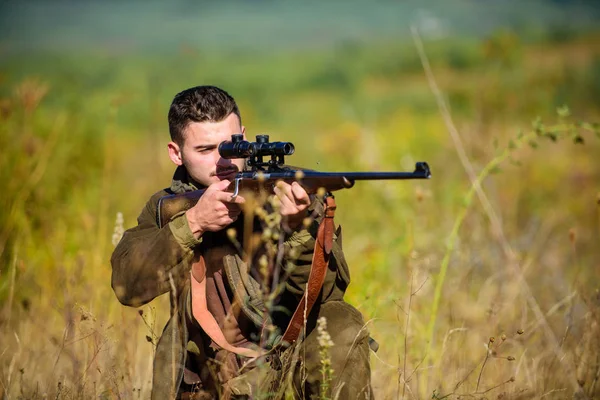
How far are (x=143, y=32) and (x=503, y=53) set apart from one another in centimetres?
3130

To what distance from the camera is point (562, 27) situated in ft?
65.6

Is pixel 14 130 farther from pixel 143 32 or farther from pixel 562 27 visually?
pixel 143 32

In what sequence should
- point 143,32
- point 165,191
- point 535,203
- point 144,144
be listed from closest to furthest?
point 165,191 → point 535,203 → point 144,144 → point 143,32

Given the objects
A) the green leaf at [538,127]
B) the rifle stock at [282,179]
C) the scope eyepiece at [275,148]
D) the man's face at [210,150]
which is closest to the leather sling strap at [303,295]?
the rifle stock at [282,179]

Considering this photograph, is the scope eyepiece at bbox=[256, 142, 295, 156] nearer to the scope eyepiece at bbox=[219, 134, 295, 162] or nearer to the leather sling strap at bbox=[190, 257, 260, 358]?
the scope eyepiece at bbox=[219, 134, 295, 162]

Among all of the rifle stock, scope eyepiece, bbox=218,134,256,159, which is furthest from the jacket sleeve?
scope eyepiece, bbox=218,134,256,159

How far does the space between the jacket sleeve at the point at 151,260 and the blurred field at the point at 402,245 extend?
22 centimetres

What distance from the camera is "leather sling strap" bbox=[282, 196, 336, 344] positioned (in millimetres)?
3305

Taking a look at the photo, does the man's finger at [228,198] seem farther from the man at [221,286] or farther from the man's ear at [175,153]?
the man's ear at [175,153]

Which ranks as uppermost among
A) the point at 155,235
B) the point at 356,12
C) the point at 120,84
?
the point at 356,12

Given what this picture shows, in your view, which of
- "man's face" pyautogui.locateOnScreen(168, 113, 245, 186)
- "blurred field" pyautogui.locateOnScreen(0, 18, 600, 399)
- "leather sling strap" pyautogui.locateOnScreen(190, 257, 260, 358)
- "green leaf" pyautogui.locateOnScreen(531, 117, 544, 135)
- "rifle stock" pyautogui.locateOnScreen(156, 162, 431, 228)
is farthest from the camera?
"blurred field" pyautogui.locateOnScreen(0, 18, 600, 399)

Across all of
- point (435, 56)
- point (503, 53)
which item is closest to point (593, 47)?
point (435, 56)

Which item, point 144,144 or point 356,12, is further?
point 356,12

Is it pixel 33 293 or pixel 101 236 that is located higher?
pixel 101 236
